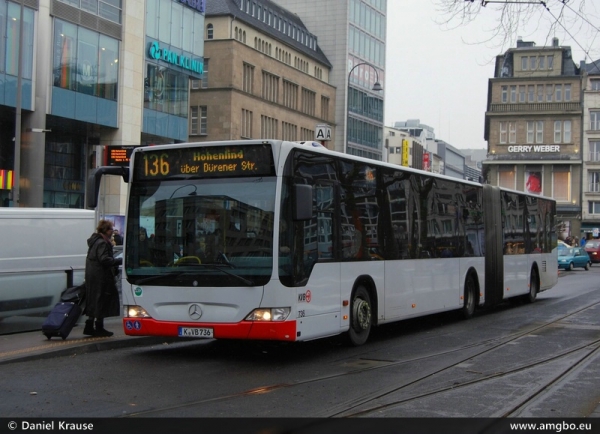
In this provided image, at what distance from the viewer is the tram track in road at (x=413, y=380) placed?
7.99 metres

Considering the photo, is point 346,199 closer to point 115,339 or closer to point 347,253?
point 347,253

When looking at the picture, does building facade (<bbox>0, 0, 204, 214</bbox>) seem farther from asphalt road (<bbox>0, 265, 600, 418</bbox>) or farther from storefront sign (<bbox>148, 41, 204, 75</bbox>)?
asphalt road (<bbox>0, 265, 600, 418</bbox>)

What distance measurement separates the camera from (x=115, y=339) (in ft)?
41.2

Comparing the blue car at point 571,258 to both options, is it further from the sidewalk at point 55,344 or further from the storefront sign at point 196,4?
the sidewalk at point 55,344

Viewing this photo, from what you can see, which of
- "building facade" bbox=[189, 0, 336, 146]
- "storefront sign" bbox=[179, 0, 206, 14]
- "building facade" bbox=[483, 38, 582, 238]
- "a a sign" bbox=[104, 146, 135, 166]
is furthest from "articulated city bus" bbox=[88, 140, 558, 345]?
"building facade" bbox=[483, 38, 582, 238]

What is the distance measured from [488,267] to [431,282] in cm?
409

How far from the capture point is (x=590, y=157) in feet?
305

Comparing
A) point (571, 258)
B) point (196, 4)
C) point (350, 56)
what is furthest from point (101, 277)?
point (350, 56)

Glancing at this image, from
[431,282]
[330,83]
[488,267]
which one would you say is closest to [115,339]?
[431,282]

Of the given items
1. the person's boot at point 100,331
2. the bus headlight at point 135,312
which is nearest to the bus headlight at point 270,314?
the bus headlight at point 135,312

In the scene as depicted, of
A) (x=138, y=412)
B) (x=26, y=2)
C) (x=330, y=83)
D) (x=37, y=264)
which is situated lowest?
(x=138, y=412)

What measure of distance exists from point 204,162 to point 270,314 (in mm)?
2191

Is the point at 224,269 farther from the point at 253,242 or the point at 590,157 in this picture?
the point at 590,157
